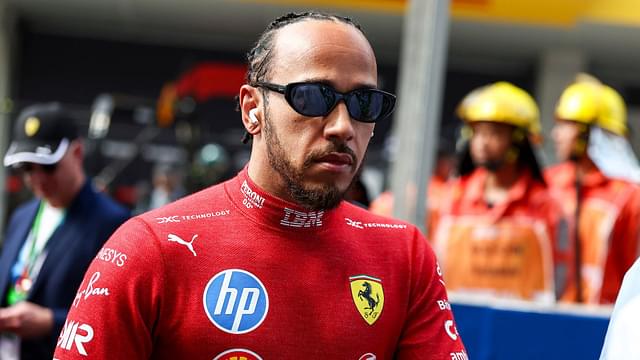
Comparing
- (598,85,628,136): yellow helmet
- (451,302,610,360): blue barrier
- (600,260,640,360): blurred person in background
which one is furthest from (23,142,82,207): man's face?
(598,85,628,136): yellow helmet

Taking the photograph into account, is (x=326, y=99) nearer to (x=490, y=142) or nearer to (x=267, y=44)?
(x=267, y=44)

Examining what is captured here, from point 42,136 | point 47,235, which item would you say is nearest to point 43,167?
point 42,136

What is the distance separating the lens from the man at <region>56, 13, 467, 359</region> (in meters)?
2.13

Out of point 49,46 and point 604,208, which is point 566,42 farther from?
point 604,208

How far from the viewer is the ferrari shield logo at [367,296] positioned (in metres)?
2.28

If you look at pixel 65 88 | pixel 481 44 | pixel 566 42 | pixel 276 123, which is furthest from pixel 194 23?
pixel 276 123

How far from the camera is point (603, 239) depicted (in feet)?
19.9

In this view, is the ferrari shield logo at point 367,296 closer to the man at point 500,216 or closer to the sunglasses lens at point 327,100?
the sunglasses lens at point 327,100

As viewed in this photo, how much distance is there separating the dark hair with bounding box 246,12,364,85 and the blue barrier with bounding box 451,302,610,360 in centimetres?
284

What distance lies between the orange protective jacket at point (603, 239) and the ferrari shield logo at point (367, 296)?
12.8 ft

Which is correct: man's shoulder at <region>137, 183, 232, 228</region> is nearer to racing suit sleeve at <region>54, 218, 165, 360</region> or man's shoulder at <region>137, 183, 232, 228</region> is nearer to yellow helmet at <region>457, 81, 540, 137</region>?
racing suit sleeve at <region>54, 218, 165, 360</region>

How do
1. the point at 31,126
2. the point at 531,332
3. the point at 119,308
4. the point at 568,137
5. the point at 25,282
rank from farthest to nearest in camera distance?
the point at 568,137
the point at 531,332
the point at 31,126
the point at 25,282
the point at 119,308

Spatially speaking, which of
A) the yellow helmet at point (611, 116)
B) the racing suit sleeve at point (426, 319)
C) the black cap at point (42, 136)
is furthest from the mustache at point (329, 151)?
the yellow helmet at point (611, 116)

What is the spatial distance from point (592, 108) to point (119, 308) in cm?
512
